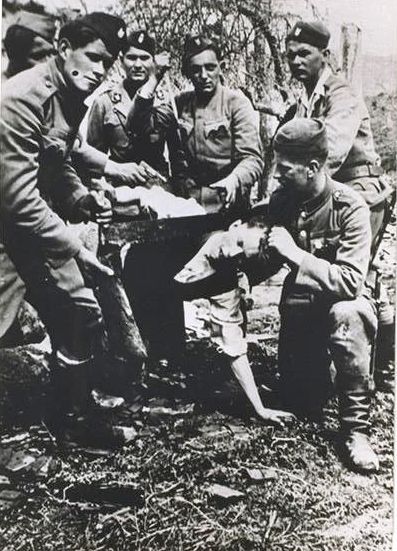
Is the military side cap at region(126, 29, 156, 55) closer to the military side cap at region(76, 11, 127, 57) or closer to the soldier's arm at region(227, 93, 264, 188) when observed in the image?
the military side cap at region(76, 11, 127, 57)

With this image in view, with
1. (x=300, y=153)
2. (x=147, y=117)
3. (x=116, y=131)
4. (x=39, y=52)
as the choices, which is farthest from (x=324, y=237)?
(x=39, y=52)

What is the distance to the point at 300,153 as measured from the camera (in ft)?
17.3

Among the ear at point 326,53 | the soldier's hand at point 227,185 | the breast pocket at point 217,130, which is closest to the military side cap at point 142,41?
the breast pocket at point 217,130

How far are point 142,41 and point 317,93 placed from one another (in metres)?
1.15

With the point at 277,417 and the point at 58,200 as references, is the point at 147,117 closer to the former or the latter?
the point at 58,200

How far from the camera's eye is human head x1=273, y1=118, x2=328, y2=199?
17.3 feet

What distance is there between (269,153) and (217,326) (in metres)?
1.09

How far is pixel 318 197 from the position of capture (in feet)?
17.5

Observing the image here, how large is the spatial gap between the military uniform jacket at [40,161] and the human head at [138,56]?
0.37 metres

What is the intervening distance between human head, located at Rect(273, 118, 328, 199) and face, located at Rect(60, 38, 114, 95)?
1136 mm

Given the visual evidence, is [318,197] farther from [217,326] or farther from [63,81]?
[63,81]

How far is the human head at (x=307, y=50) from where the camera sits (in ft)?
17.4

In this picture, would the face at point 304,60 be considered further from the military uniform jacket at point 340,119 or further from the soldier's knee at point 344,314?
the soldier's knee at point 344,314

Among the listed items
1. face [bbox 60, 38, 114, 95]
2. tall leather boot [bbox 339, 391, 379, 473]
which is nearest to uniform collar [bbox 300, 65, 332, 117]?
face [bbox 60, 38, 114, 95]
